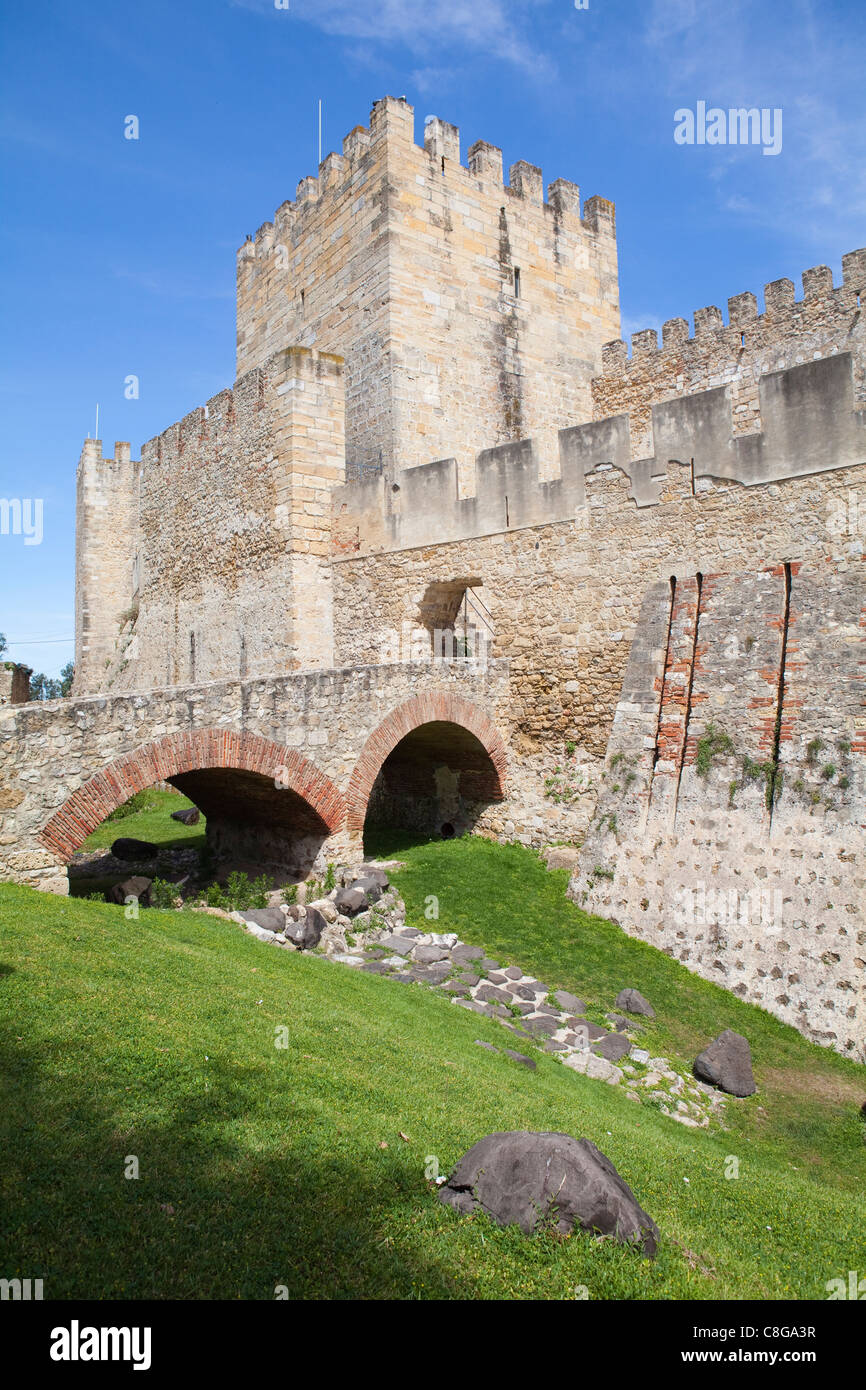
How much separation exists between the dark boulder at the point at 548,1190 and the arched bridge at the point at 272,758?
5.43 metres

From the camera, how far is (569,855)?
37.6 feet

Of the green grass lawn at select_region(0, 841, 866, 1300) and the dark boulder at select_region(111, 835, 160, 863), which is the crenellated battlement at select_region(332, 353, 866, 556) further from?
the green grass lawn at select_region(0, 841, 866, 1300)

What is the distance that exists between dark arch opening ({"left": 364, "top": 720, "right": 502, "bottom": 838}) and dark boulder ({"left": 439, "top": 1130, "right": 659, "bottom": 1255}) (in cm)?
835

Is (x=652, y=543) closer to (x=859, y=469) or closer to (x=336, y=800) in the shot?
(x=859, y=469)

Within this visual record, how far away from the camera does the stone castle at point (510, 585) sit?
8.51m

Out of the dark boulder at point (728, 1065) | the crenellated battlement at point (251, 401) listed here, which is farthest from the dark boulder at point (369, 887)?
the crenellated battlement at point (251, 401)

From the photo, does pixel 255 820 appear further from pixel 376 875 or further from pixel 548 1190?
pixel 548 1190

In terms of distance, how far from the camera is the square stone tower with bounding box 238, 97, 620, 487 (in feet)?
48.0

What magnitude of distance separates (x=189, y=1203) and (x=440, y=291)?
49.0ft

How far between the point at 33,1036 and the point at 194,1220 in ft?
5.47

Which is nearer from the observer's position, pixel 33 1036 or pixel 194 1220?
pixel 194 1220

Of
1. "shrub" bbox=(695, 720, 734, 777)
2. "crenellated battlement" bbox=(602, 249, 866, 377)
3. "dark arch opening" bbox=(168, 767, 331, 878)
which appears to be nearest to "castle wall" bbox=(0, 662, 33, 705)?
"dark arch opening" bbox=(168, 767, 331, 878)

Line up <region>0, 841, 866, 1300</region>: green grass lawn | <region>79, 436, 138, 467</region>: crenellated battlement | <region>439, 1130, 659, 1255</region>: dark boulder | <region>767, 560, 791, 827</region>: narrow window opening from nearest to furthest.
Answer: <region>0, 841, 866, 1300</region>: green grass lawn, <region>439, 1130, 659, 1255</region>: dark boulder, <region>767, 560, 791, 827</region>: narrow window opening, <region>79, 436, 138, 467</region>: crenellated battlement
